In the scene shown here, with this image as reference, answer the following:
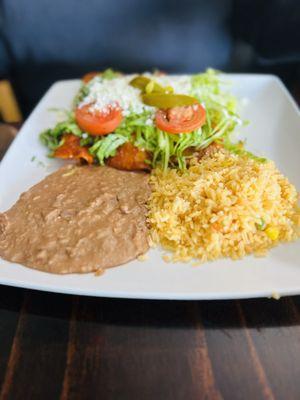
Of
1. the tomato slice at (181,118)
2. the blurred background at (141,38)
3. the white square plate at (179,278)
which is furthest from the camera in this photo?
the blurred background at (141,38)

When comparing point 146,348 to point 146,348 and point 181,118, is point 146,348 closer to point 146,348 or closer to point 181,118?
point 146,348

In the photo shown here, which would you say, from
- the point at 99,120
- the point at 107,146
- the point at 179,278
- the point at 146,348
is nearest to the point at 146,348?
the point at 146,348

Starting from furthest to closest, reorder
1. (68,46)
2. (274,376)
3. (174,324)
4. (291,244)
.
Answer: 1. (68,46)
2. (291,244)
3. (174,324)
4. (274,376)

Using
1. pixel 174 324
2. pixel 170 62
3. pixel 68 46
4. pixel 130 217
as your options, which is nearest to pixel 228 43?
pixel 170 62

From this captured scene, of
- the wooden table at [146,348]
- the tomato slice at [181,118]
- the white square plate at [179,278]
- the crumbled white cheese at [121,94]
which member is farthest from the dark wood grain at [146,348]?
the crumbled white cheese at [121,94]

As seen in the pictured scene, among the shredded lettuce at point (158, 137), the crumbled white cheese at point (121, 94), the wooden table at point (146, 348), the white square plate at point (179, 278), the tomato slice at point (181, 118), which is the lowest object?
the wooden table at point (146, 348)

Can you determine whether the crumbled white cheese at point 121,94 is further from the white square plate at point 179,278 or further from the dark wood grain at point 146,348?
the dark wood grain at point 146,348

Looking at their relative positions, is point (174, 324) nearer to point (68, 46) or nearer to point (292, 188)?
point (292, 188)

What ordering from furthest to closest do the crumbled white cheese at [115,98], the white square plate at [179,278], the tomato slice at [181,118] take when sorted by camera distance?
the crumbled white cheese at [115,98] → the tomato slice at [181,118] → the white square plate at [179,278]
